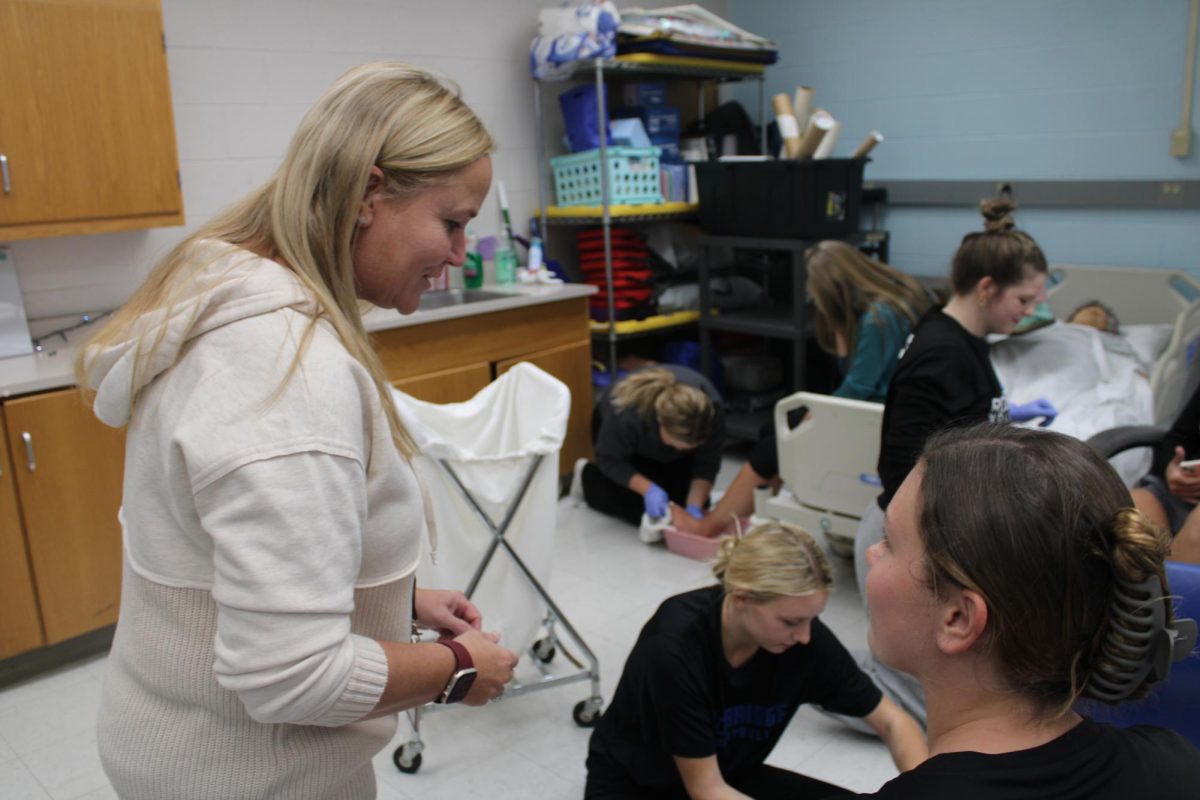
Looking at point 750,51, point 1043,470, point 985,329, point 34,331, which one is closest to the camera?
point 1043,470

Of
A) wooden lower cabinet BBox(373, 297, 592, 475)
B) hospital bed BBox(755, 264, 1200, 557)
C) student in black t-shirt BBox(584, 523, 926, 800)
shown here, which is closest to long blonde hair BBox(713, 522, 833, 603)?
student in black t-shirt BBox(584, 523, 926, 800)

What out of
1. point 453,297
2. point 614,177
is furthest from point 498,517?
point 614,177

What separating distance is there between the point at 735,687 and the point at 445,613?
0.65m

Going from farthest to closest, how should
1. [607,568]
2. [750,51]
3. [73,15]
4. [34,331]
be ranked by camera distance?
[750,51] → [607,568] → [34,331] → [73,15]

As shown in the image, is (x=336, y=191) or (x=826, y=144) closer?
(x=336, y=191)

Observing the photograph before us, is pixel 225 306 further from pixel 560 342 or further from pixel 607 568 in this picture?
pixel 560 342

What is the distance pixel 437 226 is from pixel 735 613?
98 cm

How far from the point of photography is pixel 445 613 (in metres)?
1.39

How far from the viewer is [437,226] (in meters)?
1.10

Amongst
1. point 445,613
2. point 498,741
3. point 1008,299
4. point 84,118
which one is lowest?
point 498,741

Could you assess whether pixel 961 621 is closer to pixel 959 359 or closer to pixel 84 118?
pixel 959 359

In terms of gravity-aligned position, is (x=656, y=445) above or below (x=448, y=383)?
below

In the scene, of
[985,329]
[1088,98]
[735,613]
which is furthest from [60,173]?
[1088,98]

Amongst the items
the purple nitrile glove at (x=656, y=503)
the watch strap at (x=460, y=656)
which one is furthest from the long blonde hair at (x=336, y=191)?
the purple nitrile glove at (x=656, y=503)
